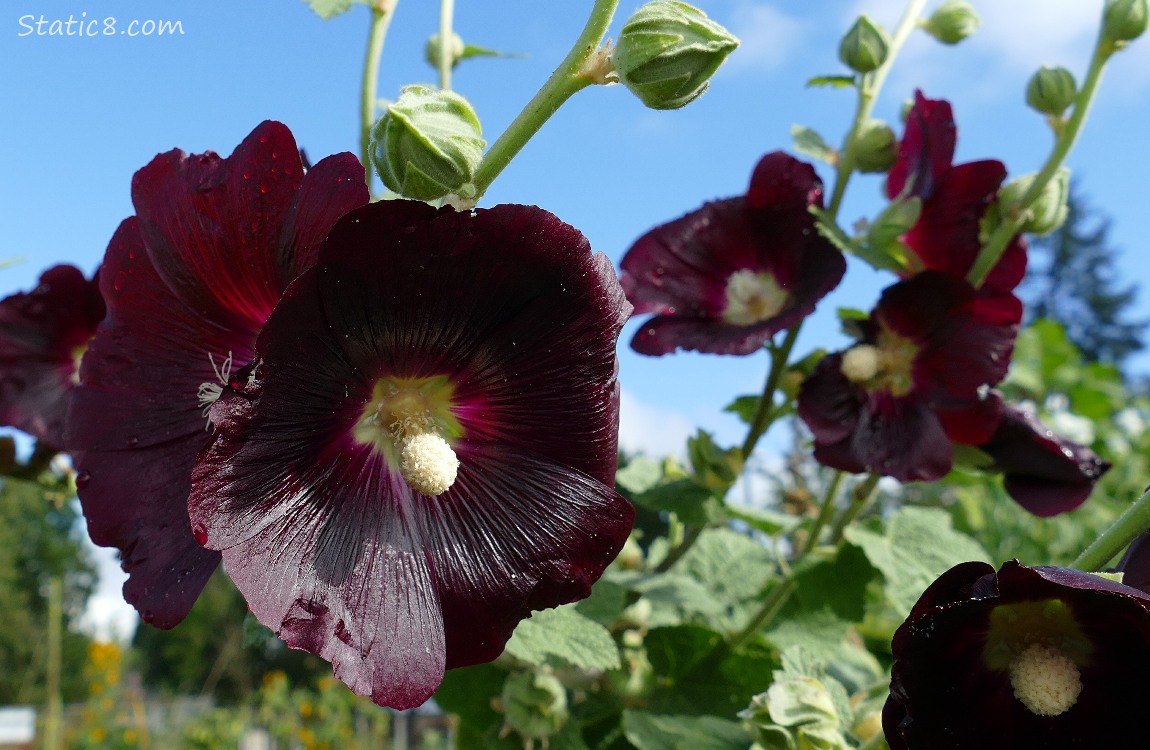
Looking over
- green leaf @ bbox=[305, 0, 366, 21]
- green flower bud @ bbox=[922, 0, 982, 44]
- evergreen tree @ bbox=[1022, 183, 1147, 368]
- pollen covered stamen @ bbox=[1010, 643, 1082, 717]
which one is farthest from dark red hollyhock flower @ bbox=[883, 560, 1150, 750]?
evergreen tree @ bbox=[1022, 183, 1147, 368]

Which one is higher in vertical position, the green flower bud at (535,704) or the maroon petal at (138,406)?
the maroon petal at (138,406)

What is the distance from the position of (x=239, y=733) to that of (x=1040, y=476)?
765 cm

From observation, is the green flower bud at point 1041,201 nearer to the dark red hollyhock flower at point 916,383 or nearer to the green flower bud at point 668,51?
the dark red hollyhock flower at point 916,383

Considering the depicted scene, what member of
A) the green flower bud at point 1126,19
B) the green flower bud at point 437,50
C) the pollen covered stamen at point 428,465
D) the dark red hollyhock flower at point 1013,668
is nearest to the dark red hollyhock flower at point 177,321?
the pollen covered stamen at point 428,465

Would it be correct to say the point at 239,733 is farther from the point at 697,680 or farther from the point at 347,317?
the point at 347,317

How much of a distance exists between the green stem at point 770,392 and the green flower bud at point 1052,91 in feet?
1.03

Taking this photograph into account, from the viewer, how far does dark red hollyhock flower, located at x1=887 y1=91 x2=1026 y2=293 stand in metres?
0.96

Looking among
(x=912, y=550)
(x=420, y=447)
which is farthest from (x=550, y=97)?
(x=912, y=550)

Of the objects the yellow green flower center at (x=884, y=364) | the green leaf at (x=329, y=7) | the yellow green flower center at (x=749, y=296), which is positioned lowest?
the yellow green flower center at (x=884, y=364)

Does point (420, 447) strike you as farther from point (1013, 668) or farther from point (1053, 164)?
point (1053, 164)

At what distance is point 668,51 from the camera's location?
515 millimetres

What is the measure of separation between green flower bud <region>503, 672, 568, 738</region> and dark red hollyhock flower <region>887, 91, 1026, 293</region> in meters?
0.53

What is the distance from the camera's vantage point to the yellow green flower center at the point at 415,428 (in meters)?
0.56

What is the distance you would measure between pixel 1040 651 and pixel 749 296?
0.55 meters
